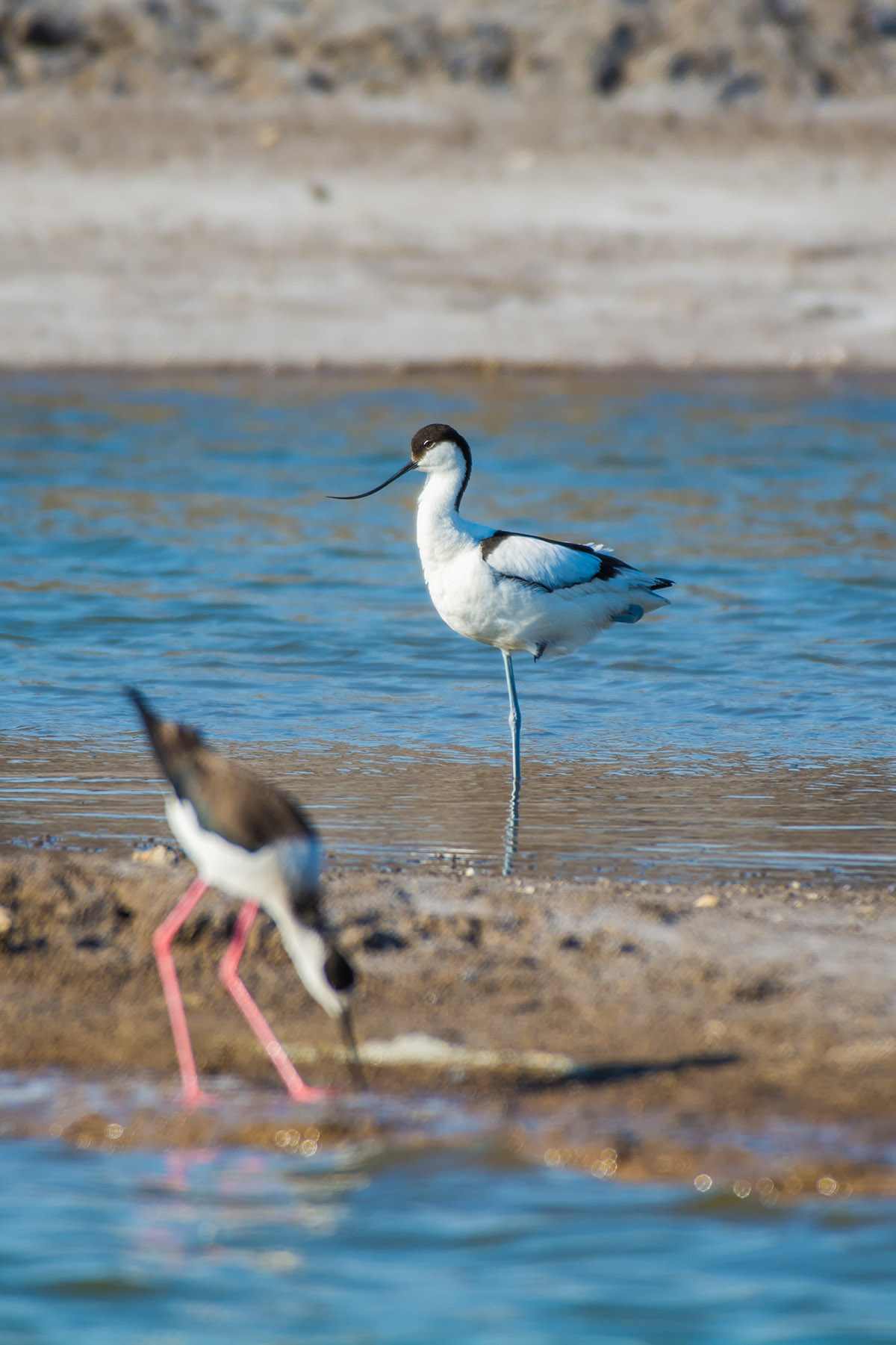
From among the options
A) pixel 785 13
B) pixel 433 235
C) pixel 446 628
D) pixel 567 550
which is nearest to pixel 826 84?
pixel 785 13

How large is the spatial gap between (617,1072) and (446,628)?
551 centimetres

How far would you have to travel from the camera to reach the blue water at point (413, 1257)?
3406mm

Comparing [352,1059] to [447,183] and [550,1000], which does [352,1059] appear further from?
[447,183]

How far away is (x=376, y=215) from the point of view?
60.6 feet

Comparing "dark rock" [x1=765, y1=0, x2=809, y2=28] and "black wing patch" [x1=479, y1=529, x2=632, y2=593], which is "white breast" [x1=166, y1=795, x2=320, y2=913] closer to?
"black wing patch" [x1=479, y1=529, x2=632, y2=593]

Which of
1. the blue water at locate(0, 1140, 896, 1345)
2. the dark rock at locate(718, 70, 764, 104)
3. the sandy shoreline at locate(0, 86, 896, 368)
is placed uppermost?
the dark rock at locate(718, 70, 764, 104)

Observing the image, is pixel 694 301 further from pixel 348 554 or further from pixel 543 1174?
pixel 543 1174

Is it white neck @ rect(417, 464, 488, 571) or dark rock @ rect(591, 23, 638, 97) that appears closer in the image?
white neck @ rect(417, 464, 488, 571)

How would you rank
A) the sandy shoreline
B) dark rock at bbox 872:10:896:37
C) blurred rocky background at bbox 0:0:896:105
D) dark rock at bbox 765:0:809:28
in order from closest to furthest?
1. the sandy shoreline
2. blurred rocky background at bbox 0:0:896:105
3. dark rock at bbox 765:0:809:28
4. dark rock at bbox 872:10:896:37

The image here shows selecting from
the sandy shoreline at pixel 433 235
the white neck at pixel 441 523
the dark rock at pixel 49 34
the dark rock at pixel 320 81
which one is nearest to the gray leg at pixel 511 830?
the white neck at pixel 441 523

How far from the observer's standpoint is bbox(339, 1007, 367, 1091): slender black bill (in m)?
4.08

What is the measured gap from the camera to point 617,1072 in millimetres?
4184

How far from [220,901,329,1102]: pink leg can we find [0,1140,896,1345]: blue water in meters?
0.21

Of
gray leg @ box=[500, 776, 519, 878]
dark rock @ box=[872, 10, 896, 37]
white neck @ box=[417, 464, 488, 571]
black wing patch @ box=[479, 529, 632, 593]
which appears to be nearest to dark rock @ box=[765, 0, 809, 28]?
dark rock @ box=[872, 10, 896, 37]
